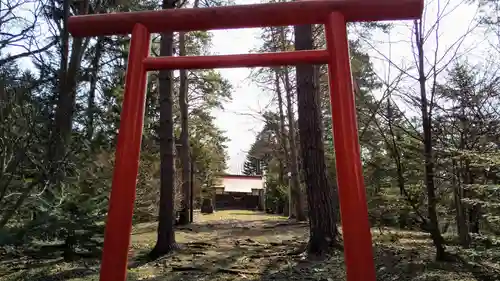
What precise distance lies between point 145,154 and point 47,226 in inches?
272

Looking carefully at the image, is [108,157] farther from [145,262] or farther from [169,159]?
[145,262]

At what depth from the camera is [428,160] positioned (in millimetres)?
4348

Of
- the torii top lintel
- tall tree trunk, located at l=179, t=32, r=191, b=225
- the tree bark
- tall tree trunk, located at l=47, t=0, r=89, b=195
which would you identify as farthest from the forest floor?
tall tree trunk, located at l=179, t=32, r=191, b=225

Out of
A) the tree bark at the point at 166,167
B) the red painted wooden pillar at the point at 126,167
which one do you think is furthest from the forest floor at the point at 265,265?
the red painted wooden pillar at the point at 126,167

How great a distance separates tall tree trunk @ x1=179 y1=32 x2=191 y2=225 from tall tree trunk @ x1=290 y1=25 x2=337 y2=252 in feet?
21.0

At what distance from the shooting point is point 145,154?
1102cm

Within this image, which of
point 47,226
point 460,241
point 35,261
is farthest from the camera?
point 35,261

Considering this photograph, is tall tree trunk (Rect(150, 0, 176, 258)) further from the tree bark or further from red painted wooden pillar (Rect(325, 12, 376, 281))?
red painted wooden pillar (Rect(325, 12, 376, 281))

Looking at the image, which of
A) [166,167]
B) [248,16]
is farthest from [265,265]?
[248,16]

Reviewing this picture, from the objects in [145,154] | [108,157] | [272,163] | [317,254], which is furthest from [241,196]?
[317,254]

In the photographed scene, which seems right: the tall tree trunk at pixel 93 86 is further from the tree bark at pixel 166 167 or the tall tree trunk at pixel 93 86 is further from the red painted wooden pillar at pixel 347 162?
the red painted wooden pillar at pixel 347 162

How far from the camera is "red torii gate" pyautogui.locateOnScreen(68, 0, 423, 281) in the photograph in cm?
193

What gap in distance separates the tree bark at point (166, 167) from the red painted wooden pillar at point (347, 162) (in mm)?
4983

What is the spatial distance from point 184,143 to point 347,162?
431 inches
